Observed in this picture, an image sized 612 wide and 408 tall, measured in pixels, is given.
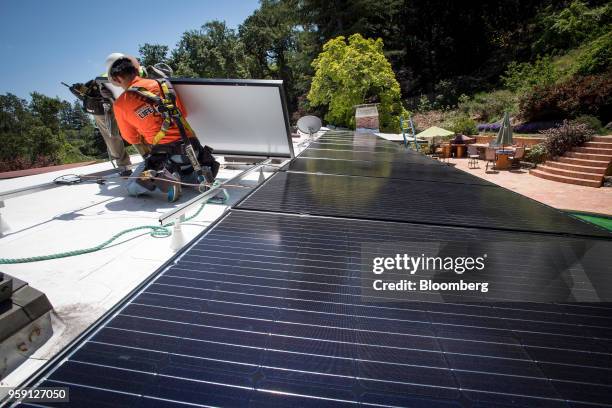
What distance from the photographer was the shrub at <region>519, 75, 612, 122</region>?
14.1m

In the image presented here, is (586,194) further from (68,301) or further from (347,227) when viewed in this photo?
(68,301)

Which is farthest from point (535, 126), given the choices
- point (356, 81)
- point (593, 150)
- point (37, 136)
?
point (37, 136)

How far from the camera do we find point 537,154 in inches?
554

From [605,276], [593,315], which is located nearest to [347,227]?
[593,315]

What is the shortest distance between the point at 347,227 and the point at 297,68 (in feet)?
119

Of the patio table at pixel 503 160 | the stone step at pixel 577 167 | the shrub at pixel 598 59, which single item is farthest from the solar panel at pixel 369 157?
the shrub at pixel 598 59

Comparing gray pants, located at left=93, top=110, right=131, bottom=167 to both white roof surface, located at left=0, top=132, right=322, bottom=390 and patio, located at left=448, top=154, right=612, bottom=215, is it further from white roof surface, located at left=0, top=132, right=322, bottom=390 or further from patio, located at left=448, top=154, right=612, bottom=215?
patio, located at left=448, top=154, right=612, bottom=215

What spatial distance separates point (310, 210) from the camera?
238 centimetres

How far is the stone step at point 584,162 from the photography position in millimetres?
11391

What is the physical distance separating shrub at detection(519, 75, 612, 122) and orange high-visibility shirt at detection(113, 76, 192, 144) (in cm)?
1947

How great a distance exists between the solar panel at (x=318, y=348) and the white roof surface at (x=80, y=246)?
1.18 m

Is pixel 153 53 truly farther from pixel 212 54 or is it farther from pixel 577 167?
pixel 577 167

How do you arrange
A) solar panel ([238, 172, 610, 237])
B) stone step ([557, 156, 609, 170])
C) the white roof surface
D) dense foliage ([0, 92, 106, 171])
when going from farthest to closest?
1. dense foliage ([0, 92, 106, 171])
2. stone step ([557, 156, 609, 170])
3. solar panel ([238, 172, 610, 237])
4. the white roof surface

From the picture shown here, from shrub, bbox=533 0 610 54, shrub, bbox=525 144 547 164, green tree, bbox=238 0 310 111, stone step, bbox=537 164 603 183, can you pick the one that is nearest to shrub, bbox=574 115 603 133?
shrub, bbox=525 144 547 164
